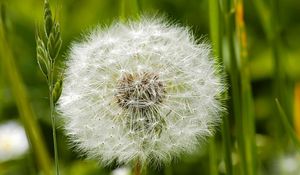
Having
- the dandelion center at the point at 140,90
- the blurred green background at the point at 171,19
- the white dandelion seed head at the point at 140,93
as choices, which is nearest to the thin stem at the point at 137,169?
the white dandelion seed head at the point at 140,93

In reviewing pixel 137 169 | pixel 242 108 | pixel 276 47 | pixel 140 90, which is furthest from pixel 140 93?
pixel 276 47

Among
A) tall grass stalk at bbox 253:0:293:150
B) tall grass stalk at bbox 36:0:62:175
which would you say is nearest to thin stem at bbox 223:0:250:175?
tall grass stalk at bbox 253:0:293:150

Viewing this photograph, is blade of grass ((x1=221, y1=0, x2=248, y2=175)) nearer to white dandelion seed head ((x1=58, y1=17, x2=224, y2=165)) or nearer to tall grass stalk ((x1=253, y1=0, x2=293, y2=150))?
white dandelion seed head ((x1=58, y1=17, x2=224, y2=165))

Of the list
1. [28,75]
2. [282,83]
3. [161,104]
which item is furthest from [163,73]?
[28,75]

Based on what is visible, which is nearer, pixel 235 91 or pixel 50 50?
pixel 50 50

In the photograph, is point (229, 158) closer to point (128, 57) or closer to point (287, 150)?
point (128, 57)

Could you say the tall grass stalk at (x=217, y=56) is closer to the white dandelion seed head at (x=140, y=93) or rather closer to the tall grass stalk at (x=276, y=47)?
the white dandelion seed head at (x=140, y=93)

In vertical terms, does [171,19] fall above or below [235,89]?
above

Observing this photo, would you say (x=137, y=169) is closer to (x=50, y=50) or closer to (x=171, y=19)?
(x=50, y=50)
